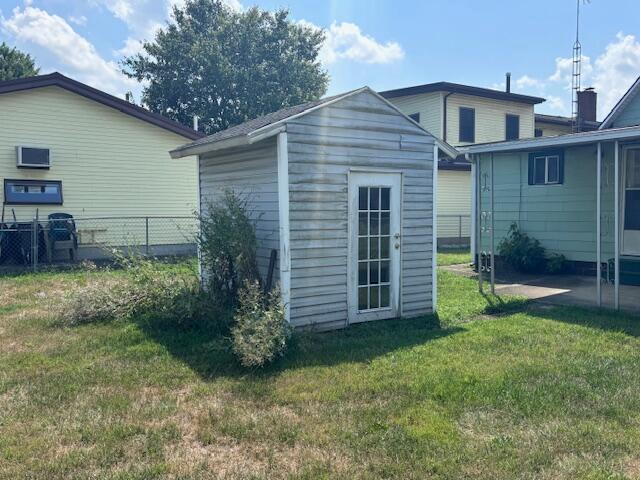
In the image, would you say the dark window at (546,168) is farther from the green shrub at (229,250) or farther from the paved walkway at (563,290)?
the green shrub at (229,250)

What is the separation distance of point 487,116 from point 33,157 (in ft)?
56.2

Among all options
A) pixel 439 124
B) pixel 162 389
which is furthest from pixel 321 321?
pixel 439 124

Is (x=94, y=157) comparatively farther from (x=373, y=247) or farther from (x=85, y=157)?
(x=373, y=247)

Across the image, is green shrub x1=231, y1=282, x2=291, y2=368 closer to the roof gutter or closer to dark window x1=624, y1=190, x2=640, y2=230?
the roof gutter

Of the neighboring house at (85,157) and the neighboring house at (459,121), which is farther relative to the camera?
the neighboring house at (459,121)

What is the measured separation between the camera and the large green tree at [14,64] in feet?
98.4

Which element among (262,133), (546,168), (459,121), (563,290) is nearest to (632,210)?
(546,168)

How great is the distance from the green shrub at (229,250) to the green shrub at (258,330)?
0.38 meters

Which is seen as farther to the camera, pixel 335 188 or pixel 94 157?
pixel 94 157

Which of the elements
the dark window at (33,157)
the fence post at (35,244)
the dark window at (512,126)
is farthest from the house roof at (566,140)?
the dark window at (512,126)

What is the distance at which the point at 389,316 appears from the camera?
6977 millimetres

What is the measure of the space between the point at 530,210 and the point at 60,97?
39.0 ft

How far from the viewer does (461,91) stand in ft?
69.6

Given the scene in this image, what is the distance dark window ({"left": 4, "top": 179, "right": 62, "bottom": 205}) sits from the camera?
13.2 metres
